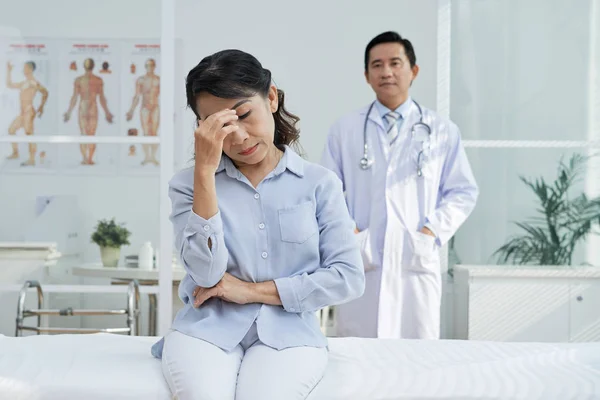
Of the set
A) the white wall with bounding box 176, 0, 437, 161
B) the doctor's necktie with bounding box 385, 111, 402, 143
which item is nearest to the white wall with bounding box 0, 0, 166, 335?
the white wall with bounding box 176, 0, 437, 161

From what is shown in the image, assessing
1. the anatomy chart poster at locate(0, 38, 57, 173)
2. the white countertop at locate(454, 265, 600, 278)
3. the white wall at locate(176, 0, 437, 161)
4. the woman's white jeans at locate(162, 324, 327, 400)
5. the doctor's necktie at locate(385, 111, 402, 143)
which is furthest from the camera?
the white wall at locate(176, 0, 437, 161)

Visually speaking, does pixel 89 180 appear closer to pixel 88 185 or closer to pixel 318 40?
pixel 88 185

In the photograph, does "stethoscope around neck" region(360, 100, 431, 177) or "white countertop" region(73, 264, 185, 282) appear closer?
"stethoscope around neck" region(360, 100, 431, 177)

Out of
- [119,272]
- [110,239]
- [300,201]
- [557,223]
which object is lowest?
[119,272]

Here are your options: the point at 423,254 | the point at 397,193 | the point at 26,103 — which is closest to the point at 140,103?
the point at 26,103

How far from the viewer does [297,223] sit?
1775 millimetres

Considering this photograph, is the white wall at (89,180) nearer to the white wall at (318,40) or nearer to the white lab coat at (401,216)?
the white wall at (318,40)

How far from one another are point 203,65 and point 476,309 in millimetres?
2625

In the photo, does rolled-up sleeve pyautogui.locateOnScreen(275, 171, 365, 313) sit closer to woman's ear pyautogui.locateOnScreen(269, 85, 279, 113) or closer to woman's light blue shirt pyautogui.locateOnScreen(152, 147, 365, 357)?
woman's light blue shirt pyautogui.locateOnScreen(152, 147, 365, 357)

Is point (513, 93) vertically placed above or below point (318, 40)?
below

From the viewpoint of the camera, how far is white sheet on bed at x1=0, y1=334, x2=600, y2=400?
1591 millimetres

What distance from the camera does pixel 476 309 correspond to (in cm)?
398

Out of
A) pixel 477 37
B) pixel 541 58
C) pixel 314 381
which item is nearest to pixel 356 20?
pixel 477 37

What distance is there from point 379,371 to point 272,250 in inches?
13.9
